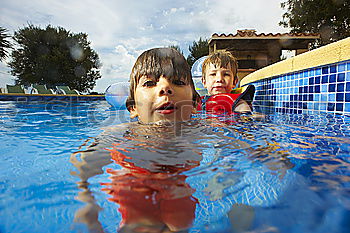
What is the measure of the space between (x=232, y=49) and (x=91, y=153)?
14.2 metres

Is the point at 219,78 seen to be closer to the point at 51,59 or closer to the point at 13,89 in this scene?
the point at 13,89

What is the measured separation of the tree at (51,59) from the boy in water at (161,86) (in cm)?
3107

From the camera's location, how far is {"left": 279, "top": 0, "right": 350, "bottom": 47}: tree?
17.5 m

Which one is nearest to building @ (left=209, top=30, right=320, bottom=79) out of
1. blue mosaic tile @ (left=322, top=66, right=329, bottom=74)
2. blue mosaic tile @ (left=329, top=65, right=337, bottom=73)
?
blue mosaic tile @ (left=322, top=66, right=329, bottom=74)

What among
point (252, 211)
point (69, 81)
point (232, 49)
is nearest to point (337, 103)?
point (252, 211)

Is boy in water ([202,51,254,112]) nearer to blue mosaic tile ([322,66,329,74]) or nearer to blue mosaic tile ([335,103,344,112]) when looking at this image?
blue mosaic tile ([322,66,329,74])

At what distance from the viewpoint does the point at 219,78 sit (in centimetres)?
412

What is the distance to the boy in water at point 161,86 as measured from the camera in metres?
1.84

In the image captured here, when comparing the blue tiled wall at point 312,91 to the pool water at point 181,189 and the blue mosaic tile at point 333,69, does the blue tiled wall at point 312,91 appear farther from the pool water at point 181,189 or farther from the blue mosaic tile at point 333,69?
the pool water at point 181,189

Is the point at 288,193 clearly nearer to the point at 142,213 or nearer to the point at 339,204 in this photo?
the point at 339,204

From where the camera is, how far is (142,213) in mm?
780

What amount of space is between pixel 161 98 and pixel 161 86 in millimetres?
104

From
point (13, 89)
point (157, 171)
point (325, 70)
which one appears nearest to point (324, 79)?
point (325, 70)

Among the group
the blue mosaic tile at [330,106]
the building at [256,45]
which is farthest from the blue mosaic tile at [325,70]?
the building at [256,45]
